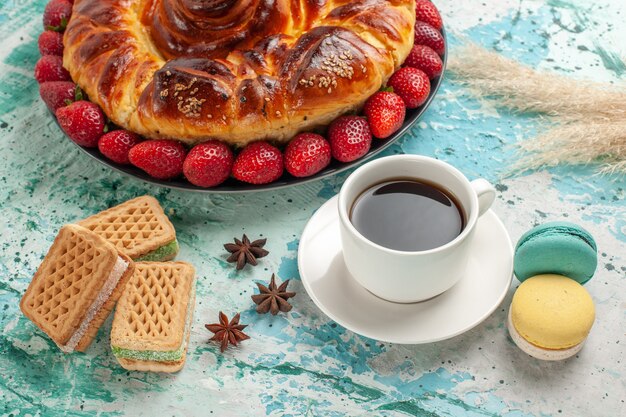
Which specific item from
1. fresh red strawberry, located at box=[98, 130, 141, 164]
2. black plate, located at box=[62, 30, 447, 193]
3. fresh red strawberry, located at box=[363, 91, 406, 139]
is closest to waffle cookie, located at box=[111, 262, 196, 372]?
black plate, located at box=[62, 30, 447, 193]

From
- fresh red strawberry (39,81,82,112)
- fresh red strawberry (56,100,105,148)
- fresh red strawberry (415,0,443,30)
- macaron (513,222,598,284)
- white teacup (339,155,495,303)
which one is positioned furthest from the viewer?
A: fresh red strawberry (415,0,443,30)

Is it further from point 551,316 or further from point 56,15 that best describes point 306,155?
point 56,15

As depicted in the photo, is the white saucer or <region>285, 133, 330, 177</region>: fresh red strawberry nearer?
the white saucer

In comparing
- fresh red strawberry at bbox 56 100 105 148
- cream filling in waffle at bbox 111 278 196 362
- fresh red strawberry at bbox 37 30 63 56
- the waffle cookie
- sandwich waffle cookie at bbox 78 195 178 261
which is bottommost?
cream filling in waffle at bbox 111 278 196 362

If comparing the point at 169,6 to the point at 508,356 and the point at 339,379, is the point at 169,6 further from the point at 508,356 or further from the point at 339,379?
the point at 508,356

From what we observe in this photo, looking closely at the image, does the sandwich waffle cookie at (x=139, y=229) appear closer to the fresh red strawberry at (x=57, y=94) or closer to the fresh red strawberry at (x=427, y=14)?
the fresh red strawberry at (x=57, y=94)

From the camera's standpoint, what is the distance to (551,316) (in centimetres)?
157

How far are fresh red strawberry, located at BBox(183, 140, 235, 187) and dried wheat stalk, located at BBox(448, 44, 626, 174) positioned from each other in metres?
0.82

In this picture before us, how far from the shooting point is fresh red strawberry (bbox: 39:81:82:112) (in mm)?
2139

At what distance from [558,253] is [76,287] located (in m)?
1.06

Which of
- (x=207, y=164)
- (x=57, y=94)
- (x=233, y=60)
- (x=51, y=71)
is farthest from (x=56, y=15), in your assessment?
(x=207, y=164)

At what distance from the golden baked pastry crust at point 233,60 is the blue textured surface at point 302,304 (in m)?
0.22

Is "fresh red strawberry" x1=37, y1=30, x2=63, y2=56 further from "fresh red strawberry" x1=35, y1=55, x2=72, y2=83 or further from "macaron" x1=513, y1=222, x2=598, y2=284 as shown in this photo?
"macaron" x1=513, y1=222, x2=598, y2=284

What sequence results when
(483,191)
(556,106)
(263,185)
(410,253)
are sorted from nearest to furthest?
1. (410,253)
2. (483,191)
3. (263,185)
4. (556,106)
